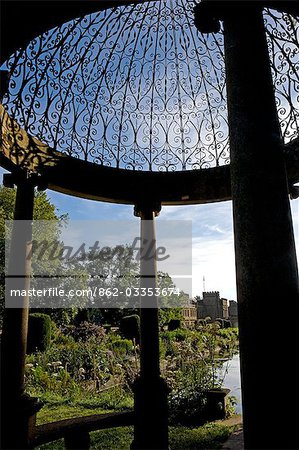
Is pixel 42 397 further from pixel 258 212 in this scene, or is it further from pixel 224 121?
pixel 258 212

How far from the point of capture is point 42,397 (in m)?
13.1

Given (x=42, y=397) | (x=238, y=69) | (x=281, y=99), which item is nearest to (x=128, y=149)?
(x=281, y=99)

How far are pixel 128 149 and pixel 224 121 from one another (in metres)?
2.75

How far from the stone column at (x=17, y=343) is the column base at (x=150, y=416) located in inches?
98.3

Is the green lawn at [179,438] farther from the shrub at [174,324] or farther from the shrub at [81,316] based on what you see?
the shrub at [81,316]

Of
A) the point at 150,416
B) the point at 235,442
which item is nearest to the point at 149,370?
the point at 150,416

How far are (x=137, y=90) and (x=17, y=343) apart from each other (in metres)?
7.03

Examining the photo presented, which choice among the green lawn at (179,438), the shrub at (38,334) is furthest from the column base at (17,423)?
the shrub at (38,334)

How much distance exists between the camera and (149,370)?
27.0ft

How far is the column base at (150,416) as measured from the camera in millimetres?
7699

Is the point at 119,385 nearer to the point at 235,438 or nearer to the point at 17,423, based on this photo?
the point at 235,438

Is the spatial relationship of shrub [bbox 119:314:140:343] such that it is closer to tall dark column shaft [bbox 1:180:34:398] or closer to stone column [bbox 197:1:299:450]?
tall dark column shaft [bbox 1:180:34:398]

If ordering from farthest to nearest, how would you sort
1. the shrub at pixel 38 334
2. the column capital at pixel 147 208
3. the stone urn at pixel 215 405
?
1. the shrub at pixel 38 334
2. the stone urn at pixel 215 405
3. the column capital at pixel 147 208

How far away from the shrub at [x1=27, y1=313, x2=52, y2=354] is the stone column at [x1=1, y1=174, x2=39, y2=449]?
49.5ft
